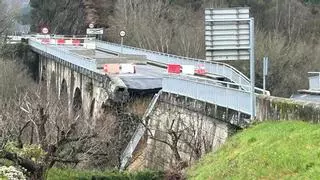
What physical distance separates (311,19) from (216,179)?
68.3m

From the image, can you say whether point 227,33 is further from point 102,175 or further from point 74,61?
point 74,61

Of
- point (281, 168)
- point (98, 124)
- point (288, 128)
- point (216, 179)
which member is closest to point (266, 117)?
point (288, 128)

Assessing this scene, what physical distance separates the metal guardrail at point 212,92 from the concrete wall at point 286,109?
3.02ft

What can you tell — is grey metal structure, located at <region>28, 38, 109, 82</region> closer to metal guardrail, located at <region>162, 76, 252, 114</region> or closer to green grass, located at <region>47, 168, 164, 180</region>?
metal guardrail, located at <region>162, 76, 252, 114</region>

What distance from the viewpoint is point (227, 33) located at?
18.8m

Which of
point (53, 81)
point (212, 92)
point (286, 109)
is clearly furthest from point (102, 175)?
point (53, 81)

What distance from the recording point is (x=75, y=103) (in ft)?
170

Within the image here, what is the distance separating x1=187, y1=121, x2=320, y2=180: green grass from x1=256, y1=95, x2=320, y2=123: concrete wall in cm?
37

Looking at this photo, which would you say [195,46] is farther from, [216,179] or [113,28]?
[216,179]

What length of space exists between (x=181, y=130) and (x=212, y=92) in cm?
286

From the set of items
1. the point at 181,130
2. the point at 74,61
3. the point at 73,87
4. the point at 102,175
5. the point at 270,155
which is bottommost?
the point at 73,87

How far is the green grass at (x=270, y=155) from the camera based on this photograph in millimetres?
11984

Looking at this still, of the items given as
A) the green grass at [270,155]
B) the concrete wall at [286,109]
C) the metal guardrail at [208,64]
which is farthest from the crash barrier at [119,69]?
the green grass at [270,155]

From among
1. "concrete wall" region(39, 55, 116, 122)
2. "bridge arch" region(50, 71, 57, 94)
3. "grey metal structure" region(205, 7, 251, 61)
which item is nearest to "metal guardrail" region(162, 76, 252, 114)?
"grey metal structure" region(205, 7, 251, 61)
